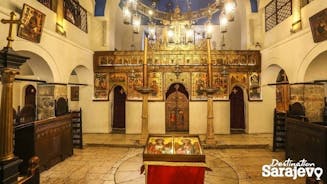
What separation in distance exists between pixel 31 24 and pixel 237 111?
9721 millimetres

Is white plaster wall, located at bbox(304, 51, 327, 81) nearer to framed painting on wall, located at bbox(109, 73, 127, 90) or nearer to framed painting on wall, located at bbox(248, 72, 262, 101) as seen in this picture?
framed painting on wall, located at bbox(248, 72, 262, 101)

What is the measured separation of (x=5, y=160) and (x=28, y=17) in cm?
388

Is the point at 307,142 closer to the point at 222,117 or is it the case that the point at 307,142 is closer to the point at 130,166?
the point at 130,166

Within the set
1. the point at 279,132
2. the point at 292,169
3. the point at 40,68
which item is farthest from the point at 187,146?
the point at 40,68

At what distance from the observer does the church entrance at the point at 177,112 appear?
1095cm

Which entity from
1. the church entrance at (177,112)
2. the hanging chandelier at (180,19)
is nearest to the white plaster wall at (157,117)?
the church entrance at (177,112)

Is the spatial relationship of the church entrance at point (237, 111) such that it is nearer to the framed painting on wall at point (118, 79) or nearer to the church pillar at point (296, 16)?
the church pillar at point (296, 16)

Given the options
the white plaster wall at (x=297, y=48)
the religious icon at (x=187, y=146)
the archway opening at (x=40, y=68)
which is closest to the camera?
the religious icon at (x=187, y=146)

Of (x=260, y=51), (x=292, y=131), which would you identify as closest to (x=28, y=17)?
(x=292, y=131)

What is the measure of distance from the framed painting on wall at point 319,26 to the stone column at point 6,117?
275 inches

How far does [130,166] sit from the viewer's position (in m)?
Result: 6.20

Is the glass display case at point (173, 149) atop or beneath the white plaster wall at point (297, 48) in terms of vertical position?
beneath

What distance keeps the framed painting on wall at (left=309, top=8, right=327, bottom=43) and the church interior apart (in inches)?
1.3

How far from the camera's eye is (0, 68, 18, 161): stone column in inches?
138
